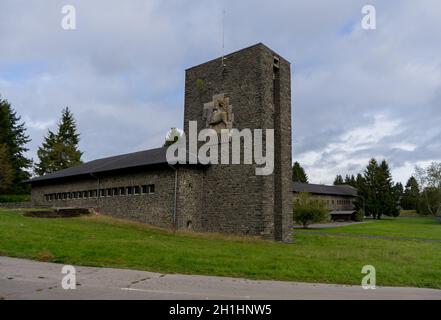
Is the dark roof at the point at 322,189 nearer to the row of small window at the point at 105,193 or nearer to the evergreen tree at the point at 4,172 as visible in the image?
the row of small window at the point at 105,193

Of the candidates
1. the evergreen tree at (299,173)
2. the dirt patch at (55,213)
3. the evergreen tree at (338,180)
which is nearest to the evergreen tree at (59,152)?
the dirt patch at (55,213)

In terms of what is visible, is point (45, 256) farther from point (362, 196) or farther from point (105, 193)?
point (362, 196)

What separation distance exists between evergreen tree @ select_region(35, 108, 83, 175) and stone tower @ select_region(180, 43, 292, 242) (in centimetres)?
4174

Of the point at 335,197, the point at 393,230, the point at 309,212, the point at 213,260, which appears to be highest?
the point at 335,197

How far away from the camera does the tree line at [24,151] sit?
5166cm

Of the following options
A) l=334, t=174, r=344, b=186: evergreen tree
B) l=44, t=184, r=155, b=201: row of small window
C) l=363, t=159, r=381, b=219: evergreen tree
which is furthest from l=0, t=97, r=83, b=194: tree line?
l=334, t=174, r=344, b=186: evergreen tree

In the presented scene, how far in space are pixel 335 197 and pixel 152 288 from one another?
7291 cm

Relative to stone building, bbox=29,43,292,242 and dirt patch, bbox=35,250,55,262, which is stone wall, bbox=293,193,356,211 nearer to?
stone building, bbox=29,43,292,242

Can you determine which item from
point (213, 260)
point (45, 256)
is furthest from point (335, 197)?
point (45, 256)

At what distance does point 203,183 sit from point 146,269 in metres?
14.3

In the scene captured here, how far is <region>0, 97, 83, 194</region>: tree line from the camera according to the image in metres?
51.7

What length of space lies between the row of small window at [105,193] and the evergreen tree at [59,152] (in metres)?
26.6

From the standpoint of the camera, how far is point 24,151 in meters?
61.1
